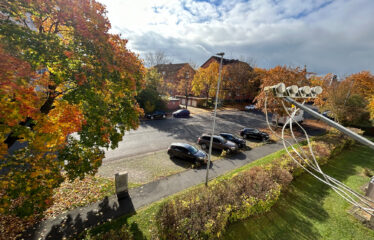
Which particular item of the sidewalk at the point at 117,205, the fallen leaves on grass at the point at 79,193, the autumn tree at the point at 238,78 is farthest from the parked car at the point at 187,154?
the autumn tree at the point at 238,78

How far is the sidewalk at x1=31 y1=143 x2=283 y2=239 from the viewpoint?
23.0 ft

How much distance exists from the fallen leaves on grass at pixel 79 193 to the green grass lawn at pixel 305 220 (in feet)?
23.7

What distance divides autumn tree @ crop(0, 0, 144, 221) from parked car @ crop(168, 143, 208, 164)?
6.79 m

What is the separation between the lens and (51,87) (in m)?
7.14

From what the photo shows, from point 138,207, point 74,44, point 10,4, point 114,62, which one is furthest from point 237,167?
point 10,4

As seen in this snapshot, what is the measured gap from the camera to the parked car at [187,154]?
13266 mm

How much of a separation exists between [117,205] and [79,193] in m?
2.62

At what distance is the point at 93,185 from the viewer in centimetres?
1007

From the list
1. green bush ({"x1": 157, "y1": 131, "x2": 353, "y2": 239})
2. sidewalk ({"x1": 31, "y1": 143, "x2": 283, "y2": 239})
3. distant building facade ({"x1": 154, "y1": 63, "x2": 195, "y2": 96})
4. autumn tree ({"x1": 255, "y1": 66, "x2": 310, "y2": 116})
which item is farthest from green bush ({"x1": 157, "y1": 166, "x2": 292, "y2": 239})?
distant building facade ({"x1": 154, "y1": 63, "x2": 195, "y2": 96})

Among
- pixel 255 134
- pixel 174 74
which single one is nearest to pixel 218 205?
pixel 255 134

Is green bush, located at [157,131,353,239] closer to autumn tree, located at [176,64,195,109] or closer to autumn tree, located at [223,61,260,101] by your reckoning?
autumn tree, located at [176,64,195,109]

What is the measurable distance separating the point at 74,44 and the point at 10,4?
6.32 ft

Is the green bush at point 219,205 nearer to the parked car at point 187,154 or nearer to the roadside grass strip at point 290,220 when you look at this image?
the roadside grass strip at point 290,220

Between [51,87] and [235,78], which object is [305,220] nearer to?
[51,87]
